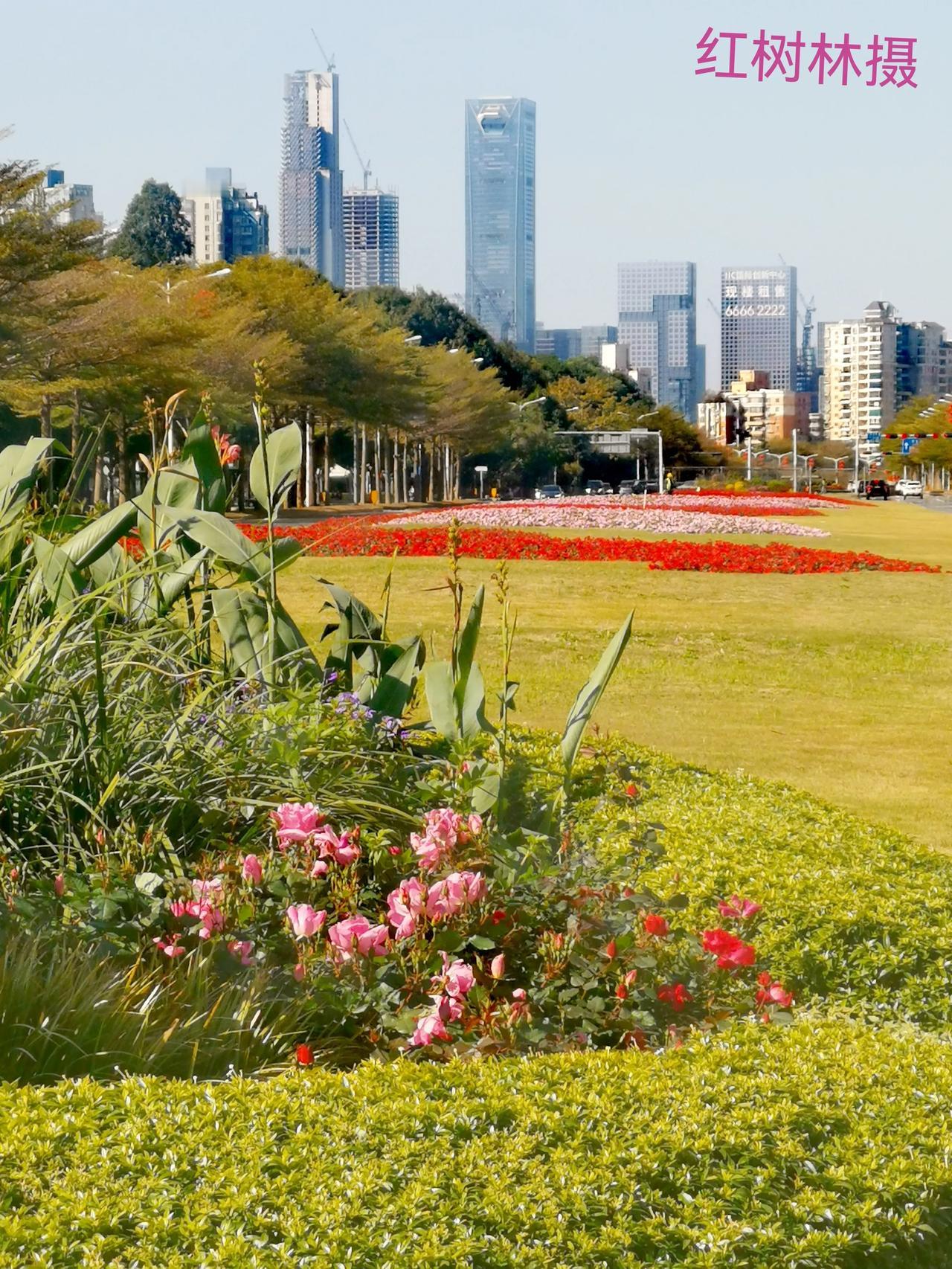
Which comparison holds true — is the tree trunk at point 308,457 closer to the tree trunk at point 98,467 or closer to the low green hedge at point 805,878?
the tree trunk at point 98,467

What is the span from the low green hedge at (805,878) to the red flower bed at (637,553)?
14.2 meters

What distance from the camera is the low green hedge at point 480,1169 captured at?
2611 mm

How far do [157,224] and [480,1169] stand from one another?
10259 cm

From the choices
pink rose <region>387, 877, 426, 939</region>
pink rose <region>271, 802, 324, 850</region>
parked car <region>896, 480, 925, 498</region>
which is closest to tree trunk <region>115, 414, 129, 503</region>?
pink rose <region>271, 802, 324, 850</region>

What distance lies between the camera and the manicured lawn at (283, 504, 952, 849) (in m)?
8.70

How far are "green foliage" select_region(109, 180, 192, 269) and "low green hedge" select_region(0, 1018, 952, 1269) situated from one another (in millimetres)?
93651

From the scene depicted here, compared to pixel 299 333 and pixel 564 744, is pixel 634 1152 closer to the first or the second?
pixel 564 744

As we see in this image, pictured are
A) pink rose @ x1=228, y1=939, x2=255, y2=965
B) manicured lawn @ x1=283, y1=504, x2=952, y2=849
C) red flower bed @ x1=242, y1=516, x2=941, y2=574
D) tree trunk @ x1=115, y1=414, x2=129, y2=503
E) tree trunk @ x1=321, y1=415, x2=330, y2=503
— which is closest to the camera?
pink rose @ x1=228, y1=939, x2=255, y2=965

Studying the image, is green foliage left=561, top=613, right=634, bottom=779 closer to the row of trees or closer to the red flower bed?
the row of trees

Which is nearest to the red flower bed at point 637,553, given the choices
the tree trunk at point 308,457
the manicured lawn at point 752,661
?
the manicured lawn at point 752,661

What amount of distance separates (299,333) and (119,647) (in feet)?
194

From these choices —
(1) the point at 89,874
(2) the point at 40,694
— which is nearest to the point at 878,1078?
(1) the point at 89,874

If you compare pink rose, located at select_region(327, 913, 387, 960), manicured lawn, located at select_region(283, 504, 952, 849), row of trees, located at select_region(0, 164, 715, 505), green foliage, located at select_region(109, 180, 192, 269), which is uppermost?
green foliage, located at select_region(109, 180, 192, 269)

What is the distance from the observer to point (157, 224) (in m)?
100
